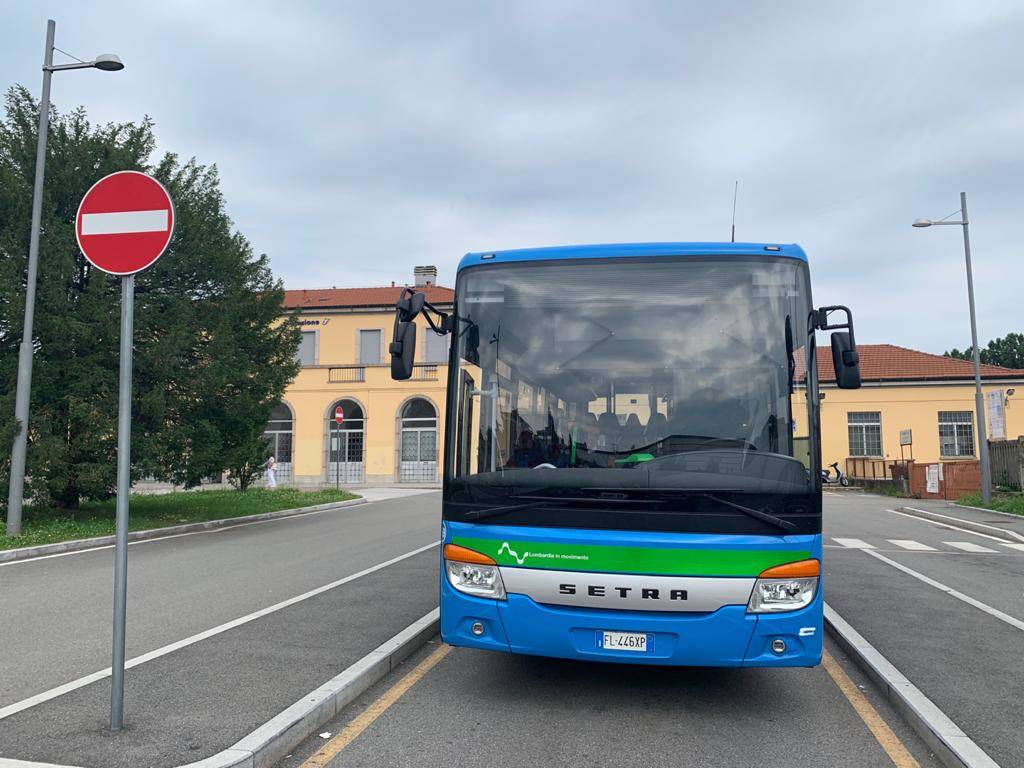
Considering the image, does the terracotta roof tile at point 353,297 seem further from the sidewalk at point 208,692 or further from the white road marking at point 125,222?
the white road marking at point 125,222

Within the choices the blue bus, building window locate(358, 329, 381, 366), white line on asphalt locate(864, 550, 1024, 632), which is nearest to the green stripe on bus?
the blue bus

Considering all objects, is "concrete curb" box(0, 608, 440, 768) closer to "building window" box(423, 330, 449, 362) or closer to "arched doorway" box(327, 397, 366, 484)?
"building window" box(423, 330, 449, 362)

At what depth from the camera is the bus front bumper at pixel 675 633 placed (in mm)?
4488

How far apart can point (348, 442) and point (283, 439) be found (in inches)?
145

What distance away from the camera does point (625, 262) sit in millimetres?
5250

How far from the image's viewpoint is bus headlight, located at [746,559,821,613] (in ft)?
14.8

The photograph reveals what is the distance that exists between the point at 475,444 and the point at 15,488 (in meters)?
11.4

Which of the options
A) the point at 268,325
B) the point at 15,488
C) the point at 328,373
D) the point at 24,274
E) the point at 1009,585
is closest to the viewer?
the point at 1009,585

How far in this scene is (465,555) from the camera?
4.91 meters

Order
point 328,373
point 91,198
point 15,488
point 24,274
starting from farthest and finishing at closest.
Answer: point 328,373
point 24,274
point 15,488
point 91,198

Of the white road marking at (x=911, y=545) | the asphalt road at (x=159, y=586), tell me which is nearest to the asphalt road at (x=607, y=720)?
the asphalt road at (x=159, y=586)

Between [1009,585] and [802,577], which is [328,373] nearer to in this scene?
[1009,585]

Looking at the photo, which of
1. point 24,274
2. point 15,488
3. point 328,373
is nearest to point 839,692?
point 15,488

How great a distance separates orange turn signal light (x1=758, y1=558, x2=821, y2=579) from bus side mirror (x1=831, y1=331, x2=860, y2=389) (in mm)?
1183
